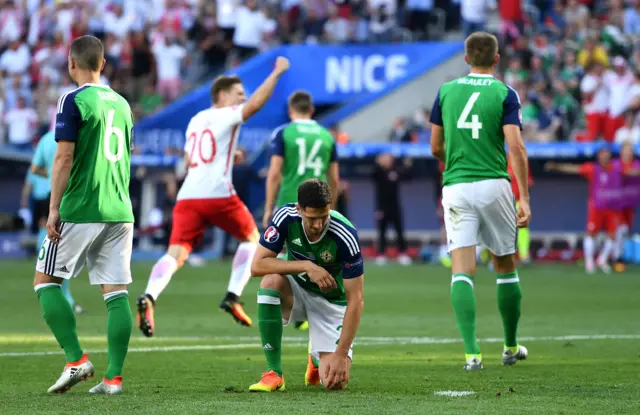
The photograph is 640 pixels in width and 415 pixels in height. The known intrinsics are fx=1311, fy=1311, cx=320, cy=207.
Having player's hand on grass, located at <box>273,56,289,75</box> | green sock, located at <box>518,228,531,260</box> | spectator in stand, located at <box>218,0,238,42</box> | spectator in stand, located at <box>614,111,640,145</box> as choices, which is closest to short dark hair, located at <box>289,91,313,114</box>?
player's hand on grass, located at <box>273,56,289,75</box>

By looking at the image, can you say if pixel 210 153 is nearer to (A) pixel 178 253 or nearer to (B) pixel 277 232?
(A) pixel 178 253

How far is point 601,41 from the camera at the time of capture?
86.0ft

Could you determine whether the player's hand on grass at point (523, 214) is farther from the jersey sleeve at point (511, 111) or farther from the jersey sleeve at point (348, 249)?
the jersey sleeve at point (348, 249)

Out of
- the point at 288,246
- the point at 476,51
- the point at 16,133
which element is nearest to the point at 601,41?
the point at 16,133

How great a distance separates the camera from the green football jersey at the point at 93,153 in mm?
7695

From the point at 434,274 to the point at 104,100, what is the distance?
1458cm

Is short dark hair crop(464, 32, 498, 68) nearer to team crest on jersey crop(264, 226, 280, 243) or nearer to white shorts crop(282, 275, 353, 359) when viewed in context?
white shorts crop(282, 275, 353, 359)

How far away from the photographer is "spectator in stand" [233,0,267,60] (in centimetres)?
3016

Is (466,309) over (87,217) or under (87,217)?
under

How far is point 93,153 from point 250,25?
74.7 feet

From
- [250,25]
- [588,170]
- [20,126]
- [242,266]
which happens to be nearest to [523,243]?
[588,170]

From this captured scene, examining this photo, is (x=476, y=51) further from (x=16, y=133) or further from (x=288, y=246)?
(x=16, y=133)

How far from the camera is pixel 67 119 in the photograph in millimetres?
7656

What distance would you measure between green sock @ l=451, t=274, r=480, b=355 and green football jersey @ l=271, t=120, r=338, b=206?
422 centimetres
